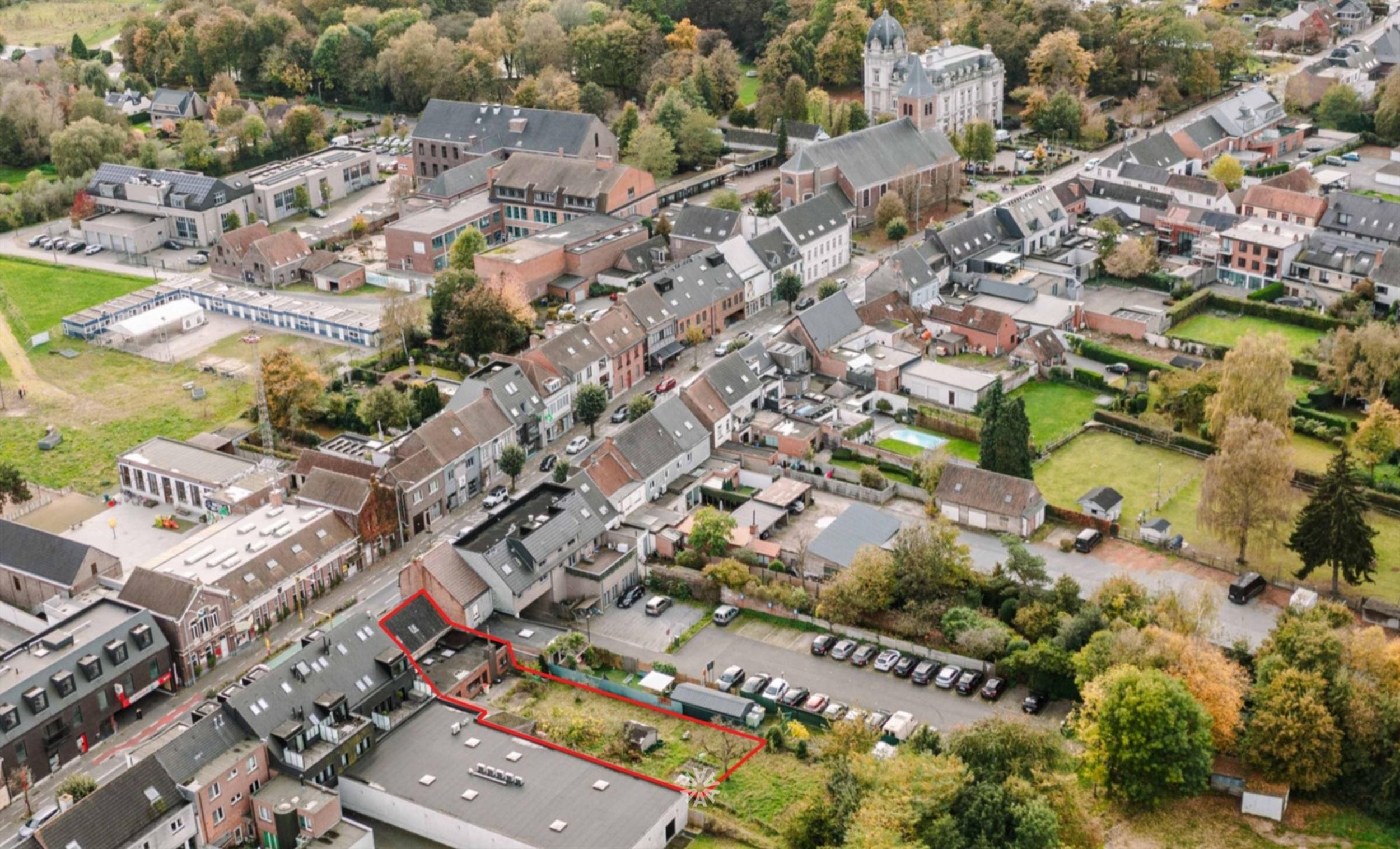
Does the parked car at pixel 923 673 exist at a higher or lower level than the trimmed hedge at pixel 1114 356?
Answer: lower

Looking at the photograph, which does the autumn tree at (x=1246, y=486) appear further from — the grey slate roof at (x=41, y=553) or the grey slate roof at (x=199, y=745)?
the grey slate roof at (x=41, y=553)

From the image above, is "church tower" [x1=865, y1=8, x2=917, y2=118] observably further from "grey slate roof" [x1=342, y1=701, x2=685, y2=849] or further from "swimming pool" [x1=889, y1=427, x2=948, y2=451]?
"grey slate roof" [x1=342, y1=701, x2=685, y2=849]

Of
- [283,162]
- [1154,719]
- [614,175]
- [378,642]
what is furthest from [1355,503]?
[283,162]

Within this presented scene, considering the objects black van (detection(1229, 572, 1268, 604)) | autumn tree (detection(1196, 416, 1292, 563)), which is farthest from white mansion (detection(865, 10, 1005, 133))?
black van (detection(1229, 572, 1268, 604))

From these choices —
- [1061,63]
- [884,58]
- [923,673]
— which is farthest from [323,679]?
[1061,63]

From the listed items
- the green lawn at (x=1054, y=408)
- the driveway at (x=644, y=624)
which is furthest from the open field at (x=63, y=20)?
the driveway at (x=644, y=624)

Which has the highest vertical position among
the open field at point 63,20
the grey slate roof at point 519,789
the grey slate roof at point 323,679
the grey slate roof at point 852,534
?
the open field at point 63,20

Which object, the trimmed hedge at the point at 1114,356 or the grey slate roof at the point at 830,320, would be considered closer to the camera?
the trimmed hedge at the point at 1114,356

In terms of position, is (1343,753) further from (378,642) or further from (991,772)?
(378,642)
